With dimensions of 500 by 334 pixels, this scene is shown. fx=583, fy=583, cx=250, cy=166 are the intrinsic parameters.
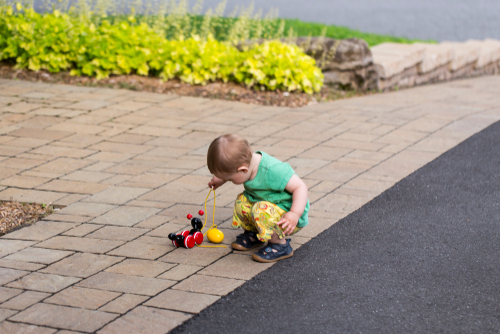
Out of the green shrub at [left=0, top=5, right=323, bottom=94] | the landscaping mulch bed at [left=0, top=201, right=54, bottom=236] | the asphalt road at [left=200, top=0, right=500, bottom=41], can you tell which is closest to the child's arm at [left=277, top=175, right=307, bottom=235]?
the landscaping mulch bed at [left=0, top=201, right=54, bottom=236]

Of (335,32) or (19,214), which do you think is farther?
(335,32)

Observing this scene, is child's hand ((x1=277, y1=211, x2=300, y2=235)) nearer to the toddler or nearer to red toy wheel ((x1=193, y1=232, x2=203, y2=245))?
the toddler

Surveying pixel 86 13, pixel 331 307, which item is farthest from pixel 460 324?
pixel 86 13

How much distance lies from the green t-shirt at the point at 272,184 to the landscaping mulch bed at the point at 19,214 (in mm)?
1498

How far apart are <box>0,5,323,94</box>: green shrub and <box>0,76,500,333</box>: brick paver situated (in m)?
0.57

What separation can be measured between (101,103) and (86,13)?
2.37 m

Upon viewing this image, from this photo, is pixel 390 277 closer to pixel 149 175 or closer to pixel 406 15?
pixel 149 175

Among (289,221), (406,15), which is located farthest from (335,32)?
(289,221)

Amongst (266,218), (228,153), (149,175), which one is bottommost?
(149,175)

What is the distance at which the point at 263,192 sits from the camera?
124 inches

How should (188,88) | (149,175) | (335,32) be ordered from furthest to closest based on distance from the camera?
1. (335,32)
2. (188,88)
3. (149,175)

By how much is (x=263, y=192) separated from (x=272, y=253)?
0.34 meters

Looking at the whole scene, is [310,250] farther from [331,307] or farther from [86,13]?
[86,13]

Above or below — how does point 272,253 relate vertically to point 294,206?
below
